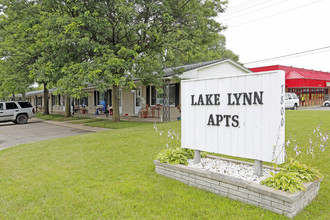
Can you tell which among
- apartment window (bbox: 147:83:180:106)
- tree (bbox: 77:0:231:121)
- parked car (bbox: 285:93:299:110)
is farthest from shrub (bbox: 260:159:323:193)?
Result: parked car (bbox: 285:93:299:110)

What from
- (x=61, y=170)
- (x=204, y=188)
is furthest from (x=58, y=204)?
(x=204, y=188)

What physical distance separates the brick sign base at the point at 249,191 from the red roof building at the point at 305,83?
→ 28.7 meters

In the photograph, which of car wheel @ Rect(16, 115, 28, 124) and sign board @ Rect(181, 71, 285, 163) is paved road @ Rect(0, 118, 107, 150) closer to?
car wheel @ Rect(16, 115, 28, 124)

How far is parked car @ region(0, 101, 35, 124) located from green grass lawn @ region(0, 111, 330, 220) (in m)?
12.7

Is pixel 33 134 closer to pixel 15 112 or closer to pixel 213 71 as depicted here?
pixel 15 112

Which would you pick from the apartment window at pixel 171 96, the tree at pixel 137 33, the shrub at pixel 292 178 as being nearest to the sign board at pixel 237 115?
the shrub at pixel 292 178

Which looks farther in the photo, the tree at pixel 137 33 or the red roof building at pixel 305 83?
the red roof building at pixel 305 83

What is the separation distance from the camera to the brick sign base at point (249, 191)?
2953mm

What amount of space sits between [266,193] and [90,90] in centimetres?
2550

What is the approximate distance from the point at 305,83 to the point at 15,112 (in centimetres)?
3067

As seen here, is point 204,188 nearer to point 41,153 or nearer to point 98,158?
point 98,158

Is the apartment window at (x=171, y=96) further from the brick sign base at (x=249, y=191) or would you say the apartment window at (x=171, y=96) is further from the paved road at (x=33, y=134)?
the brick sign base at (x=249, y=191)

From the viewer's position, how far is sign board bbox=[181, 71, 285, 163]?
11.2 feet

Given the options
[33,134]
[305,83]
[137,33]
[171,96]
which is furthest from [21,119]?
[305,83]
